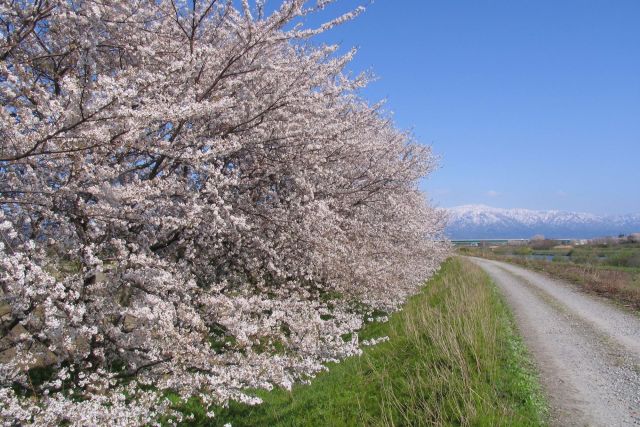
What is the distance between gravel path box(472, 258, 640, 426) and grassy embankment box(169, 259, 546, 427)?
0.47m

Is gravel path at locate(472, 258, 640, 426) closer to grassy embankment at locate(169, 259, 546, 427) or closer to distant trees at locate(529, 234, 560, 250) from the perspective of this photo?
grassy embankment at locate(169, 259, 546, 427)

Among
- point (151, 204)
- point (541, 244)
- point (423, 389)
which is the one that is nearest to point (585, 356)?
point (423, 389)

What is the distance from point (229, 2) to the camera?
5895 millimetres

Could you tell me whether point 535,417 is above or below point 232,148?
below

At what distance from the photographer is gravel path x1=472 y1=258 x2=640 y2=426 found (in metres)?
6.76

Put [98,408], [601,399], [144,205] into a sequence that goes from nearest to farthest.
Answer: [98,408] < [144,205] < [601,399]

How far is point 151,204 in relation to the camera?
511 centimetres

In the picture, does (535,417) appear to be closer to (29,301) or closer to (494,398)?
(494,398)

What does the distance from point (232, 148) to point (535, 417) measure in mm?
5475

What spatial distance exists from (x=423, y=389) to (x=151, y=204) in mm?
5176

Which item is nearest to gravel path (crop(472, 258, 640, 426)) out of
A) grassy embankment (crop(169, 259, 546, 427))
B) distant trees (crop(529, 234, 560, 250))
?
grassy embankment (crop(169, 259, 546, 427))

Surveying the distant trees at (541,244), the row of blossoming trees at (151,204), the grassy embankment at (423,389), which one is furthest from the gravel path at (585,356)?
the distant trees at (541,244)

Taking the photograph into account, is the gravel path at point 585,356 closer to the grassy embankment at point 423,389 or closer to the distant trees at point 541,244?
the grassy embankment at point 423,389

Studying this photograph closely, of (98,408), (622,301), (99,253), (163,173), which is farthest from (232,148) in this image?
(622,301)
